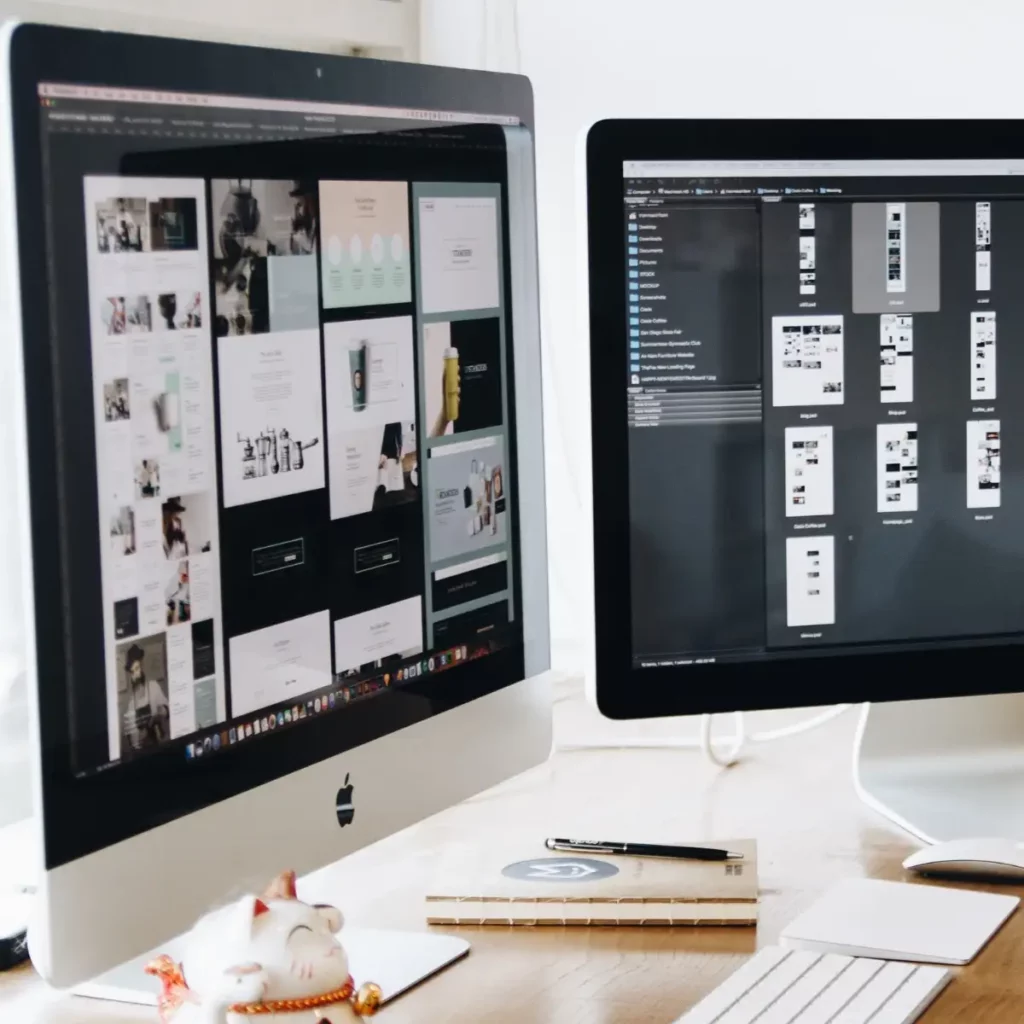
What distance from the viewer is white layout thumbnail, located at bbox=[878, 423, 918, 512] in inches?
43.3

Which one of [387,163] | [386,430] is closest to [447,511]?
[386,430]

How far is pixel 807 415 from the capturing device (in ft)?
3.57

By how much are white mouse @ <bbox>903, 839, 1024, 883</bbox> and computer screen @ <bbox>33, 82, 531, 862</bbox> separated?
303 mm

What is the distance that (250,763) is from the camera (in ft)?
2.74

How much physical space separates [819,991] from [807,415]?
41 centimetres

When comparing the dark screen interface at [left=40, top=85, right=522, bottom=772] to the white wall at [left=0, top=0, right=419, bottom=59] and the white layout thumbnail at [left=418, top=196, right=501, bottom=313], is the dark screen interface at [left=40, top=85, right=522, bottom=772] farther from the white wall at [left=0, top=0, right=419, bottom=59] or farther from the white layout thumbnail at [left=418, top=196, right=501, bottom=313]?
the white wall at [left=0, top=0, right=419, bottom=59]

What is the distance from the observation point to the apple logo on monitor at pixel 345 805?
35.7 inches

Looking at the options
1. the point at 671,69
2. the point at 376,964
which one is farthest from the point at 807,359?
the point at 671,69

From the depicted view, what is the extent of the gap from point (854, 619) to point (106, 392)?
587mm

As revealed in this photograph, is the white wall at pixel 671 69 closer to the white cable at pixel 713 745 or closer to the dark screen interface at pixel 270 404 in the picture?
the white cable at pixel 713 745

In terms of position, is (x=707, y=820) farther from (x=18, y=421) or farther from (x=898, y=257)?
(x=18, y=421)

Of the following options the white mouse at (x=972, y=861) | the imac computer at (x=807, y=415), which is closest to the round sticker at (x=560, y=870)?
the imac computer at (x=807, y=415)

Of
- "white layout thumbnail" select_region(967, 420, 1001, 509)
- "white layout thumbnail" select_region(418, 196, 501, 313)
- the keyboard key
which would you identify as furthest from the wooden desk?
"white layout thumbnail" select_region(418, 196, 501, 313)

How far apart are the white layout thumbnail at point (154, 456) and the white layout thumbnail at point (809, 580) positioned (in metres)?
0.45
